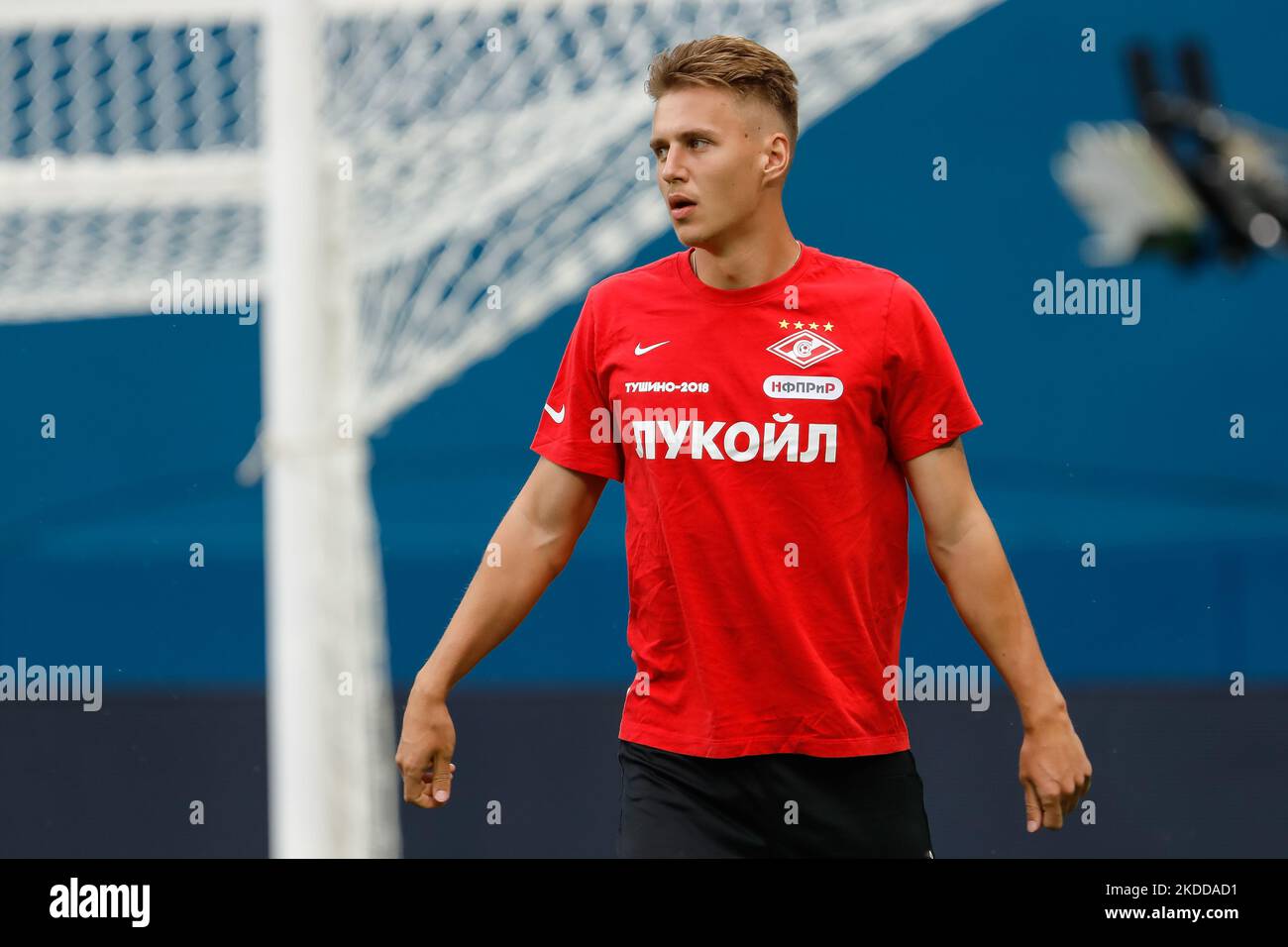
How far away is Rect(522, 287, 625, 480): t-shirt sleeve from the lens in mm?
2119

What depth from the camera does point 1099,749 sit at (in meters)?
4.37

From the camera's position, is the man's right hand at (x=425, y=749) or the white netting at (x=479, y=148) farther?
the white netting at (x=479, y=148)

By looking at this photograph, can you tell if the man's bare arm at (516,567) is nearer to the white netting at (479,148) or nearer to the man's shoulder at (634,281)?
the man's shoulder at (634,281)

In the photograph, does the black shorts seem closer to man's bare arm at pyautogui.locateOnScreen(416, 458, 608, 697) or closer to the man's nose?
man's bare arm at pyautogui.locateOnScreen(416, 458, 608, 697)

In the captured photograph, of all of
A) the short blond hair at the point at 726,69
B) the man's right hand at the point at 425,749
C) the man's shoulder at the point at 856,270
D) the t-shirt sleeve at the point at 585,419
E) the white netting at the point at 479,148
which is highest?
the white netting at the point at 479,148

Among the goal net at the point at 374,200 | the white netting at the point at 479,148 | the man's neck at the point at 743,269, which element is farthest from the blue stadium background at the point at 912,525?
the man's neck at the point at 743,269

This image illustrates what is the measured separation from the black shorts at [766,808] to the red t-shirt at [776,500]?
3 cm

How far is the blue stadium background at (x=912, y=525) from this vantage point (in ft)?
14.5

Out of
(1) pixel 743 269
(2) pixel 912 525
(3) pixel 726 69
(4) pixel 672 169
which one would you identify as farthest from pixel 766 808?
(2) pixel 912 525

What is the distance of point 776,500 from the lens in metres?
2.02

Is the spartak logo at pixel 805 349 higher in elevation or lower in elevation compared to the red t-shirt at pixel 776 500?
higher

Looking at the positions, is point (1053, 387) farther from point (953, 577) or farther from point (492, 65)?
point (953, 577)

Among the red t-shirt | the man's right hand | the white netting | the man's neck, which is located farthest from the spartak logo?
the white netting

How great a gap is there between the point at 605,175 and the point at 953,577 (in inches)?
71.5
